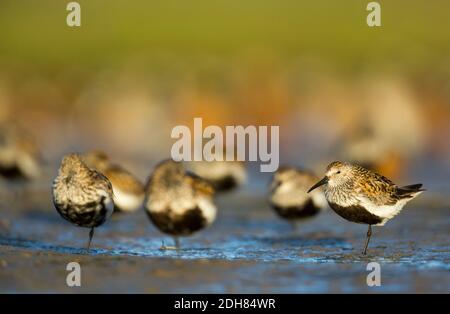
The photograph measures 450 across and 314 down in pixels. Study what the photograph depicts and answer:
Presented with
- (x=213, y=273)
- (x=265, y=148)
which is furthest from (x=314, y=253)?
(x=265, y=148)

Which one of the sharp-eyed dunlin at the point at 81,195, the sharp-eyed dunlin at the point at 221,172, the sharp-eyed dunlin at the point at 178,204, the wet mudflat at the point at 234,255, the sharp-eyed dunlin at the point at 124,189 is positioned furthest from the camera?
the sharp-eyed dunlin at the point at 221,172

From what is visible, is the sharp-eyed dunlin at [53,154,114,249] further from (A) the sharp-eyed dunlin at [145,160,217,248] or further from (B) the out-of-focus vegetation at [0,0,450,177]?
(B) the out-of-focus vegetation at [0,0,450,177]

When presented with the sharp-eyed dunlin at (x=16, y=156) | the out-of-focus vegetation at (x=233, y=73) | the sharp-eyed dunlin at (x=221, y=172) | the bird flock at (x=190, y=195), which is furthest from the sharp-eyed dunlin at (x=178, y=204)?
the out-of-focus vegetation at (x=233, y=73)

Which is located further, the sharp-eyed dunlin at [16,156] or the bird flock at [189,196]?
the sharp-eyed dunlin at [16,156]

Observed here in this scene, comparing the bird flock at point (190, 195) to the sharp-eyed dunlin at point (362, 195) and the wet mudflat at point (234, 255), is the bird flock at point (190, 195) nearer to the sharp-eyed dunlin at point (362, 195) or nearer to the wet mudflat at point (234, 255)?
the sharp-eyed dunlin at point (362, 195)

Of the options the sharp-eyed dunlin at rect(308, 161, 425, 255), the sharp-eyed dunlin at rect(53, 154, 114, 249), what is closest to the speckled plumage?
the sharp-eyed dunlin at rect(308, 161, 425, 255)

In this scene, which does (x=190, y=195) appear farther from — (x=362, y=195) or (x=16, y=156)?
(x=16, y=156)

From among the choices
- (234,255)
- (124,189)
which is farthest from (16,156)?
(234,255)
